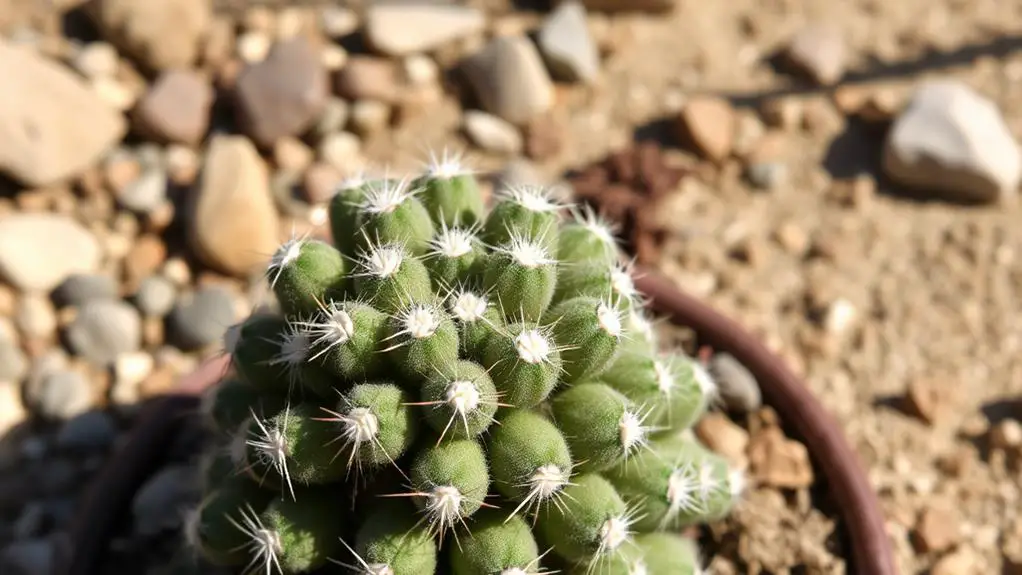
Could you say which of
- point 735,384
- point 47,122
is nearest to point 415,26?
point 47,122

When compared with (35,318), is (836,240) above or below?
above

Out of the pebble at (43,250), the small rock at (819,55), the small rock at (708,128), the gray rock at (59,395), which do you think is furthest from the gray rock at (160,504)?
the small rock at (819,55)

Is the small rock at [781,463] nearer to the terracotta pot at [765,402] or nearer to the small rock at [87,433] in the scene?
the terracotta pot at [765,402]

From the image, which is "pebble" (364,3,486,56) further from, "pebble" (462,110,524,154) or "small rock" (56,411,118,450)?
"small rock" (56,411,118,450)

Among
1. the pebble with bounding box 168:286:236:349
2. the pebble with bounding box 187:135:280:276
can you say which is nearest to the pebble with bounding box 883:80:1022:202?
the pebble with bounding box 187:135:280:276

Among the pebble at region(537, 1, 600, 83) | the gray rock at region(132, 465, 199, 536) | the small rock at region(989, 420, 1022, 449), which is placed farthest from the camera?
the pebble at region(537, 1, 600, 83)

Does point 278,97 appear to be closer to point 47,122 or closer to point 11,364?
point 47,122

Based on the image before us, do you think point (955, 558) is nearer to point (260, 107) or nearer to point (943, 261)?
point (943, 261)
